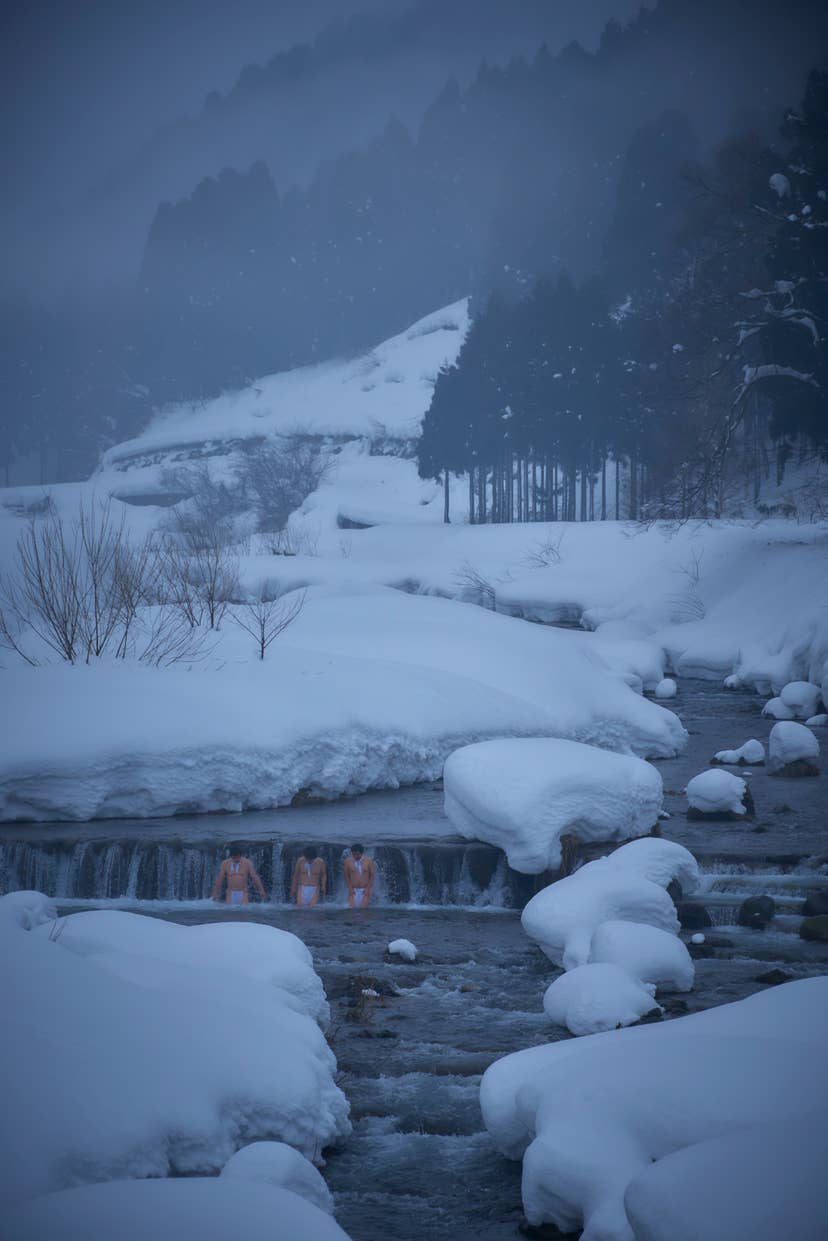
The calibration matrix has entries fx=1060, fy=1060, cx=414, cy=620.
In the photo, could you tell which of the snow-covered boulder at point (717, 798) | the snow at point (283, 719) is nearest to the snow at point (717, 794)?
the snow-covered boulder at point (717, 798)

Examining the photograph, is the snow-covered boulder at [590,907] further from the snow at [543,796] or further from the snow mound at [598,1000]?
the snow at [543,796]

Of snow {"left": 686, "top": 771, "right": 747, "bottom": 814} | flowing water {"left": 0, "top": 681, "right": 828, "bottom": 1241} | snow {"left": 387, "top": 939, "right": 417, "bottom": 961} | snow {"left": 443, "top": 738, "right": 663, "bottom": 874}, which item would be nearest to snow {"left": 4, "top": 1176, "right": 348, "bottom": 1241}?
flowing water {"left": 0, "top": 681, "right": 828, "bottom": 1241}

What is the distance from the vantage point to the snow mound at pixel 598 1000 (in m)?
7.66

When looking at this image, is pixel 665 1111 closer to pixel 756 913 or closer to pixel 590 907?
pixel 590 907

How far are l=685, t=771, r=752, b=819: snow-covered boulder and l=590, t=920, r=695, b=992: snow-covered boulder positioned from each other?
Answer: 574 centimetres

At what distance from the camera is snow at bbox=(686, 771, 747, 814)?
46.8 feet

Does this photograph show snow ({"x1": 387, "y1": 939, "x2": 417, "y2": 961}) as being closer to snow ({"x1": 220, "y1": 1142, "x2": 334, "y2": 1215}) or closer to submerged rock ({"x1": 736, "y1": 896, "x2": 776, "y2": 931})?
submerged rock ({"x1": 736, "y1": 896, "x2": 776, "y2": 931})

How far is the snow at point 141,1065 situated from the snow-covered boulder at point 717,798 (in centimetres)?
847

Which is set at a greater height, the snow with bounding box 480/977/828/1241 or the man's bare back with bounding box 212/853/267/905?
the snow with bounding box 480/977/828/1241

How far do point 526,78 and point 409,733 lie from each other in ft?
→ 396

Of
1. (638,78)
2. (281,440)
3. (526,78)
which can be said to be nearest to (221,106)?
(526,78)

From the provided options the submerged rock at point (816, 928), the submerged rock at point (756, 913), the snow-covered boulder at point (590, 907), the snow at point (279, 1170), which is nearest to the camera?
the snow at point (279, 1170)

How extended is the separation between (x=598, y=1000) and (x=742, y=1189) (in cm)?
388

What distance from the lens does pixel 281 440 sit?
82562mm
